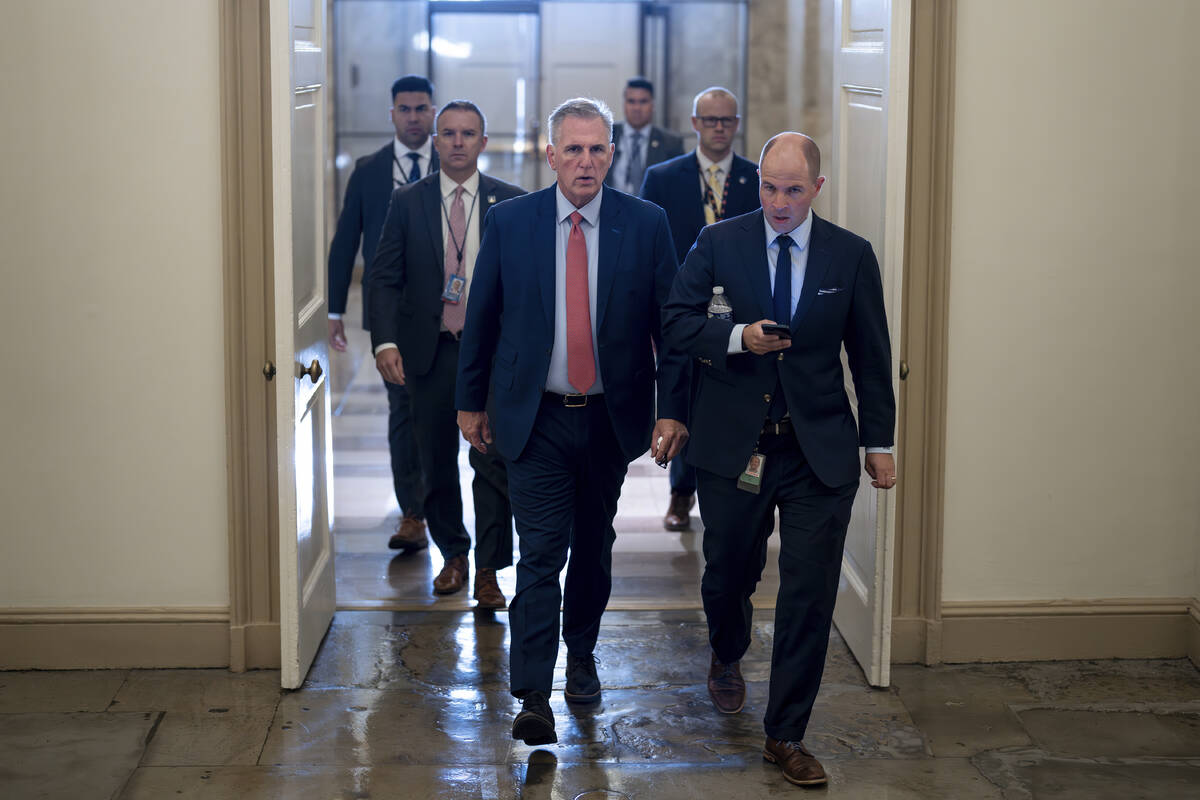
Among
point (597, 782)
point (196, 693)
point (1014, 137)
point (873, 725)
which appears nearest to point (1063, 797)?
point (873, 725)

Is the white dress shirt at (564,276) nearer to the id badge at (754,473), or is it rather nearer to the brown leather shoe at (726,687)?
the id badge at (754,473)

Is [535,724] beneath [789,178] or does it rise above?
beneath

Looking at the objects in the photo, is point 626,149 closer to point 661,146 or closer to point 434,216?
point 661,146

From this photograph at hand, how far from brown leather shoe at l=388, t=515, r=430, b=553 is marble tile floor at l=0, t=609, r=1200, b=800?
1.00 metres

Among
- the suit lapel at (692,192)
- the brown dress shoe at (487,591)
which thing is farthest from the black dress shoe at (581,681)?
the suit lapel at (692,192)

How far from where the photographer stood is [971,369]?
4.70 m

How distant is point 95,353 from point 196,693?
1.13 metres

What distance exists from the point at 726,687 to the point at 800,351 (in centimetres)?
117

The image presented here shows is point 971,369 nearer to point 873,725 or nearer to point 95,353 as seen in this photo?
point 873,725

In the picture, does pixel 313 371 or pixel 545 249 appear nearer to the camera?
pixel 545 249

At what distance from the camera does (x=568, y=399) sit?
4.09 metres

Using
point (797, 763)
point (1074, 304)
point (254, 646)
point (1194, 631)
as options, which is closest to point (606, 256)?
point (797, 763)

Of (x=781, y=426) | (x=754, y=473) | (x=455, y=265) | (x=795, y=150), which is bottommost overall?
(x=754, y=473)

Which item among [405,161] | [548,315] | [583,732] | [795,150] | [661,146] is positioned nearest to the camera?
[795,150]
